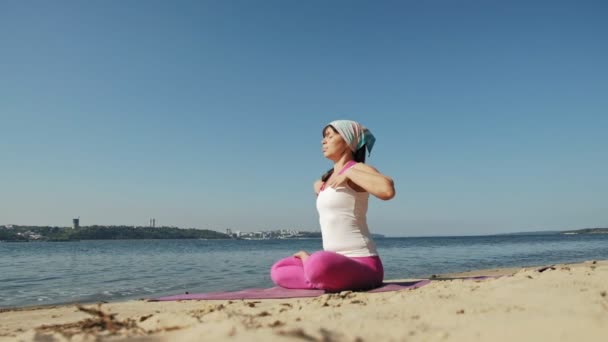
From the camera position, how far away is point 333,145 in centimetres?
491

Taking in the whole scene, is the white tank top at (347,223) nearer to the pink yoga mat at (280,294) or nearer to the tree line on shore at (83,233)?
the pink yoga mat at (280,294)

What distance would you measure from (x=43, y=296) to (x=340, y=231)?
572cm

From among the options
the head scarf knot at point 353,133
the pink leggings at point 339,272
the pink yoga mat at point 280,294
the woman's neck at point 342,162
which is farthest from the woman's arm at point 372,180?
the pink yoga mat at point 280,294

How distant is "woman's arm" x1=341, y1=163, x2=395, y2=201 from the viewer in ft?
13.3

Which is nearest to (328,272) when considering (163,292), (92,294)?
(163,292)

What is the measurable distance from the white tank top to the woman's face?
51 cm

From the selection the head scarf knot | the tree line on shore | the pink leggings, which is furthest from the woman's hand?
the tree line on shore

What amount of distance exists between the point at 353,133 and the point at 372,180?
2.92 feet

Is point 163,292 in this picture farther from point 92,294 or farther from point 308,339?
point 308,339

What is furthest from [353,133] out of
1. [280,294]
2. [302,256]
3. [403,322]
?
[403,322]

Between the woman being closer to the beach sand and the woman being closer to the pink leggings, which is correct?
the pink leggings

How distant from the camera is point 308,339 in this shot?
183 centimetres

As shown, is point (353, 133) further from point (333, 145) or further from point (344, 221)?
point (344, 221)

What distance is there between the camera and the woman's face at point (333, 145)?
4.88m
